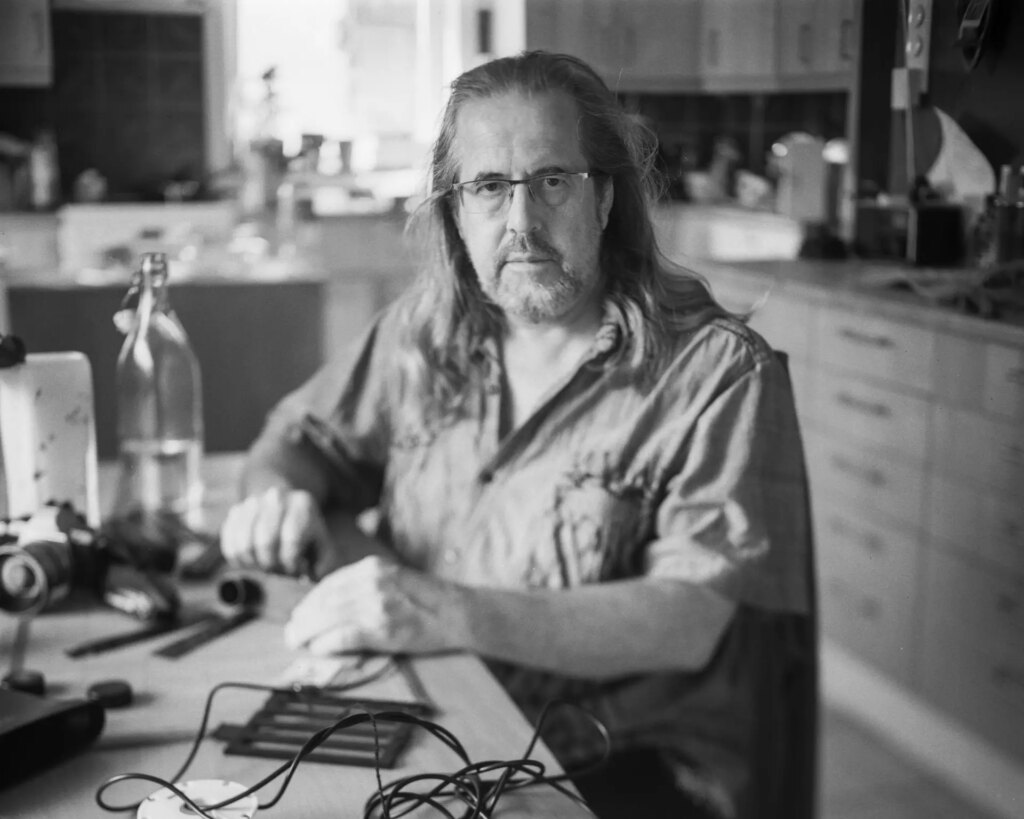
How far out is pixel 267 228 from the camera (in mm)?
4102

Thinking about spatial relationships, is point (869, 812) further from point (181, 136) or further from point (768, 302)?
point (181, 136)

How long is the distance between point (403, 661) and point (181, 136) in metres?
3.79

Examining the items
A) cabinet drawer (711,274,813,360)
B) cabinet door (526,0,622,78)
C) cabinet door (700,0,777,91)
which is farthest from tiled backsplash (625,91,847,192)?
cabinet door (700,0,777,91)

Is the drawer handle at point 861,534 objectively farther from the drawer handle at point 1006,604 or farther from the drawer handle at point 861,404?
the drawer handle at point 1006,604

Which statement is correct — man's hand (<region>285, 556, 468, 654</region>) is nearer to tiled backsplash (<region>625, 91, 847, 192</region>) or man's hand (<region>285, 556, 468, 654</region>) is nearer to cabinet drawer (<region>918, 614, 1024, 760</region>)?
cabinet drawer (<region>918, 614, 1024, 760</region>)

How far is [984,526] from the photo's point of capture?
94 cm

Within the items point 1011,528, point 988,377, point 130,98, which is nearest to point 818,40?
point 988,377

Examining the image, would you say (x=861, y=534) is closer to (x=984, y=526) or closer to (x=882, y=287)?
(x=882, y=287)

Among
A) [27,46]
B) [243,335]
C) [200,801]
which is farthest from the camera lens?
[27,46]

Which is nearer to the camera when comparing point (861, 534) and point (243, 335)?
point (861, 534)

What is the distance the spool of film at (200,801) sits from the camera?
708 millimetres

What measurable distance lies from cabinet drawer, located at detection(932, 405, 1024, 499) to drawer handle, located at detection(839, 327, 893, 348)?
1.17ft

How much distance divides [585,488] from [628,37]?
86cm

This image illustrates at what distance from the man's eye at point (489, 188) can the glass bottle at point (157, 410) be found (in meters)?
0.38
